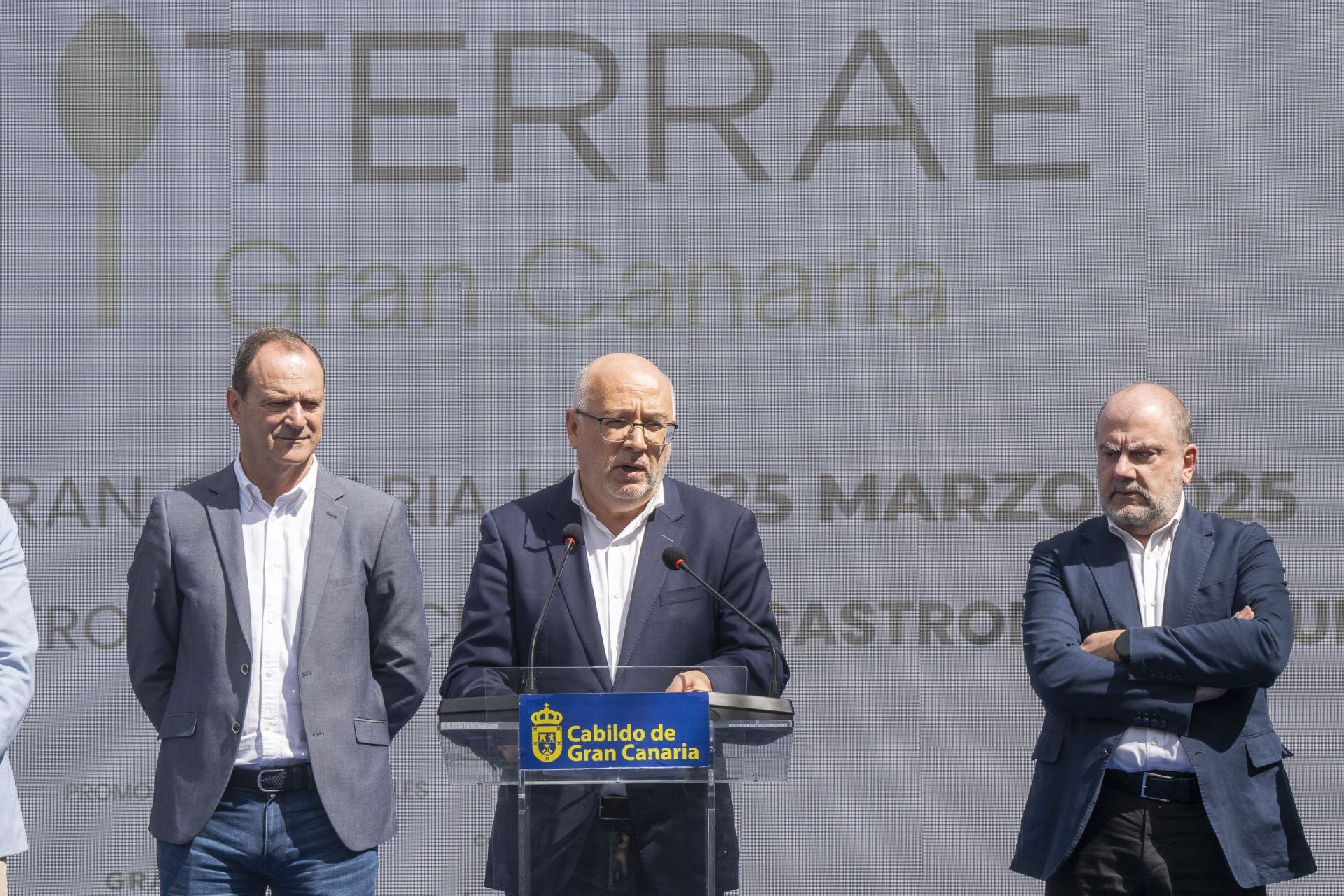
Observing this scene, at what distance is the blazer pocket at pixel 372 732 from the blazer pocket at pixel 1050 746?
4.58 ft

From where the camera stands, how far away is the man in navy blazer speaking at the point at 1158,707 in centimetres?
309

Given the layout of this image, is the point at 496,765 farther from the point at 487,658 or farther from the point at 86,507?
the point at 86,507

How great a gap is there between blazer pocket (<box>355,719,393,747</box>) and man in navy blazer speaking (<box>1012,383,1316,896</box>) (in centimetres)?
138

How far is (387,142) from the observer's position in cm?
462

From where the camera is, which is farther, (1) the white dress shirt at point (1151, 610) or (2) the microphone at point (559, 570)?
(1) the white dress shirt at point (1151, 610)

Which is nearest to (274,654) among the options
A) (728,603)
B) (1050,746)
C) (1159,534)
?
(728,603)

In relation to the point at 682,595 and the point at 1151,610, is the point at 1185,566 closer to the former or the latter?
the point at 1151,610

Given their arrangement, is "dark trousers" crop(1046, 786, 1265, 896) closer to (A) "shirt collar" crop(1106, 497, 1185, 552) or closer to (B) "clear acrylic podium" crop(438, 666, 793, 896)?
(A) "shirt collar" crop(1106, 497, 1185, 552)

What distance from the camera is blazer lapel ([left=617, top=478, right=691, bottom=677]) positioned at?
3.07 m

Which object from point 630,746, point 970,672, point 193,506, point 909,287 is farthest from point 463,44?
point 630,746

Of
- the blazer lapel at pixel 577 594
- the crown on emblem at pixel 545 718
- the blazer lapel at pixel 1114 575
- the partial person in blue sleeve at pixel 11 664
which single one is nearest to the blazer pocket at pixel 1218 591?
the blazer lapel at pixel 1114 575

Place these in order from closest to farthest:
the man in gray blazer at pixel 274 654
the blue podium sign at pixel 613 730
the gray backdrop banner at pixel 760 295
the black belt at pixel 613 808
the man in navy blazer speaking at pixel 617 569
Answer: the blue podium sign at pixel 613 730 < the black belt at pixel 613 808 < the man in gray blazer at pixel 274 654 < the man in navy blazer speaking at pixel 617 569 < the gray backdrop banner at pixel 760 295

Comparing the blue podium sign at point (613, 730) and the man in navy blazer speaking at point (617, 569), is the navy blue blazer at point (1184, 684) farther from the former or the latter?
the blue podium sign at point (613, 730)

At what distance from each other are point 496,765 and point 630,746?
0.86 feet
